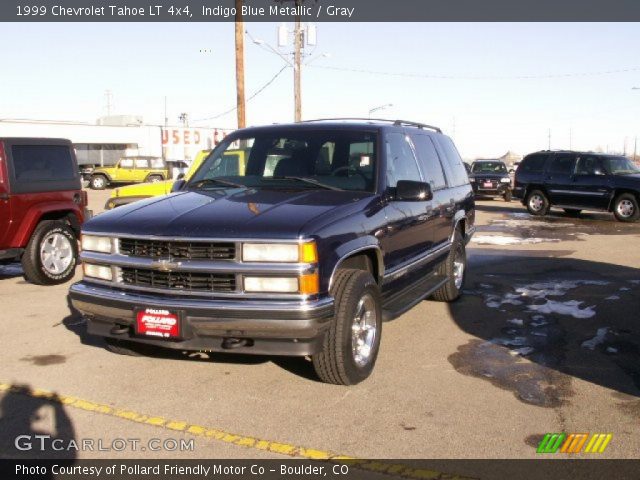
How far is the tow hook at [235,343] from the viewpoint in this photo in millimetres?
4198

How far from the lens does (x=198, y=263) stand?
13.9 ft

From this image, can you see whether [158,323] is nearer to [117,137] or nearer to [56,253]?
[56,253]

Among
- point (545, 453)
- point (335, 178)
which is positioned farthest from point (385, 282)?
point (545, 453)

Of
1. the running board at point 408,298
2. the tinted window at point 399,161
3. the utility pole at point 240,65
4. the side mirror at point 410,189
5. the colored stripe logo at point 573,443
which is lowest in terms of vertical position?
the colored stripe logo at point 573,443

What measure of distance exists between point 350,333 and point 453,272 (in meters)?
3.20

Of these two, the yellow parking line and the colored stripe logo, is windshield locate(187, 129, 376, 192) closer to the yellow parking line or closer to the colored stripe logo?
the yellow parking line

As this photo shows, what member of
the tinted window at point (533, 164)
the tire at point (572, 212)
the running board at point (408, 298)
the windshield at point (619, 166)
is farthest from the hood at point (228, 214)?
the tire at point (572, 212)

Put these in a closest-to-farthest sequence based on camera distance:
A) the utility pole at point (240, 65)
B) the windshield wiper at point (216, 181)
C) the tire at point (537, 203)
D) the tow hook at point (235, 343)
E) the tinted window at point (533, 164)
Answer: the tow hook at point (235, 343) < the windshield wiper at point (216, 181) < the tire at point (537, 203) < the tinted window at point (533, 164) < the utility pole at point (240, 65)

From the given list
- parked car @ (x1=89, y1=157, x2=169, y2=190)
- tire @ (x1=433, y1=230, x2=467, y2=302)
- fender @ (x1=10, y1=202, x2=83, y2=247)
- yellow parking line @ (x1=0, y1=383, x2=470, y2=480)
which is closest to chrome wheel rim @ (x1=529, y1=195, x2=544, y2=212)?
tire @ (x1=433, y1=230, x2=467, y2=302)

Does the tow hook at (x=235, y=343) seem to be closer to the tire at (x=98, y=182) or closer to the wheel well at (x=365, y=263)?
the wheel well at (x=365, y=263)

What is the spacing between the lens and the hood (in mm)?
4214

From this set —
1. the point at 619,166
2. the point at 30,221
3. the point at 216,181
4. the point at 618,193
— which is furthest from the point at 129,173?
the point at 216,181

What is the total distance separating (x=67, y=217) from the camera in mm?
8969

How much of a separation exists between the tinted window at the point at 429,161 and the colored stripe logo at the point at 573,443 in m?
3.14
